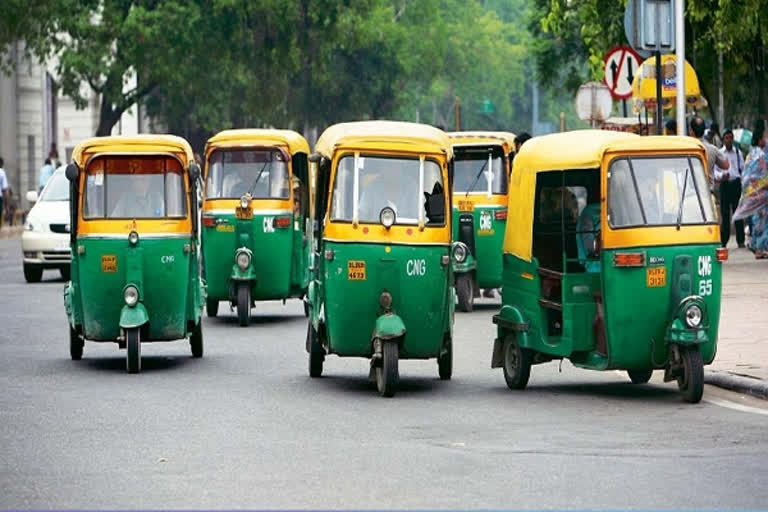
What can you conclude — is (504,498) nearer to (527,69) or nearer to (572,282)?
(572,282)

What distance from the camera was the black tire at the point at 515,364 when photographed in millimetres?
15812

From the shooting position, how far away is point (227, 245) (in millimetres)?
23594

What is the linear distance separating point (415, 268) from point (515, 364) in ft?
3.43

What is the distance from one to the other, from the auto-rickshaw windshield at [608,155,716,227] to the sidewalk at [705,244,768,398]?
133 cm

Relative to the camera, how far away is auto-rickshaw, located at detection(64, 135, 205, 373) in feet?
58.1

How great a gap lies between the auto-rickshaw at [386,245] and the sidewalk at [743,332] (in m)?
2.15

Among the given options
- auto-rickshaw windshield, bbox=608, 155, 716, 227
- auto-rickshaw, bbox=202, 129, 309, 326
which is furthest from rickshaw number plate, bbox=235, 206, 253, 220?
auto-rickshaw windshield, bbox=608, 155, 716, 227

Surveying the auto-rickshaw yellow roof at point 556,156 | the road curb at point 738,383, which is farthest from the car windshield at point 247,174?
the road curb at point 738,383

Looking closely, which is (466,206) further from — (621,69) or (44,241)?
(44,241)

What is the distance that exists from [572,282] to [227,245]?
8.74m

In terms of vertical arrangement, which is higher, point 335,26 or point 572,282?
point 335,26

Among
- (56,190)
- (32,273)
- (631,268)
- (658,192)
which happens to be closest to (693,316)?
(631,268)

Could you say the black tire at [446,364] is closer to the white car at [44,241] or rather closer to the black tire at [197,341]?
the black tire at [197,341]

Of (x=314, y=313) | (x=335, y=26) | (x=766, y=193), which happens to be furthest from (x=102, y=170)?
(x=335, y=26)
